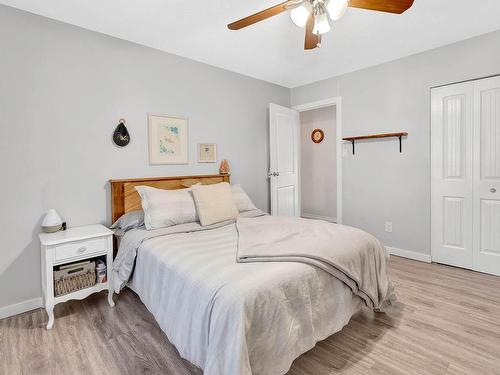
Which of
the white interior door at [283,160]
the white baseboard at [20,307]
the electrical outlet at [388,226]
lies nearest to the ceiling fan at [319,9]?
the white interior door at [283,160]

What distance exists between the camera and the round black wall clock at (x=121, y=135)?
8.87 ft

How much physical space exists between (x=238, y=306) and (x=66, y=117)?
7.48 ft

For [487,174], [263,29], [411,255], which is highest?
[263,29]

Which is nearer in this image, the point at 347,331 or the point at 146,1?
the point at 347,331

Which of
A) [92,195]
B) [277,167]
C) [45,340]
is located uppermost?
[277,167]

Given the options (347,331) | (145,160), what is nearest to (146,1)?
(145,160)

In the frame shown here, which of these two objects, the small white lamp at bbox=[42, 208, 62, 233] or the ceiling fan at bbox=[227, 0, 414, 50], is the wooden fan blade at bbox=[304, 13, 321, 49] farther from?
the small white lamp at bbox=[42, 208, 62, 233]

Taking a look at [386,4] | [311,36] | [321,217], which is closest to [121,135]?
[311,36]

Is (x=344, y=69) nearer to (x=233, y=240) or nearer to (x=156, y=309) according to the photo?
(x=233, y=240)

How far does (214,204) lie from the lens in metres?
2.69

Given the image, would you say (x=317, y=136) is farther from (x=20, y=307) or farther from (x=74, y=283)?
(x=20, y=307)

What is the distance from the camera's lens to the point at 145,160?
295cm

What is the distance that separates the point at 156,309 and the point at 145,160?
1660 millimetres

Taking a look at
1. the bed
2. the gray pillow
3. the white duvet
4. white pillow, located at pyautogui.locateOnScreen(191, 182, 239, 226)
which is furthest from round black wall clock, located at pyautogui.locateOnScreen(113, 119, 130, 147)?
the white duvet
